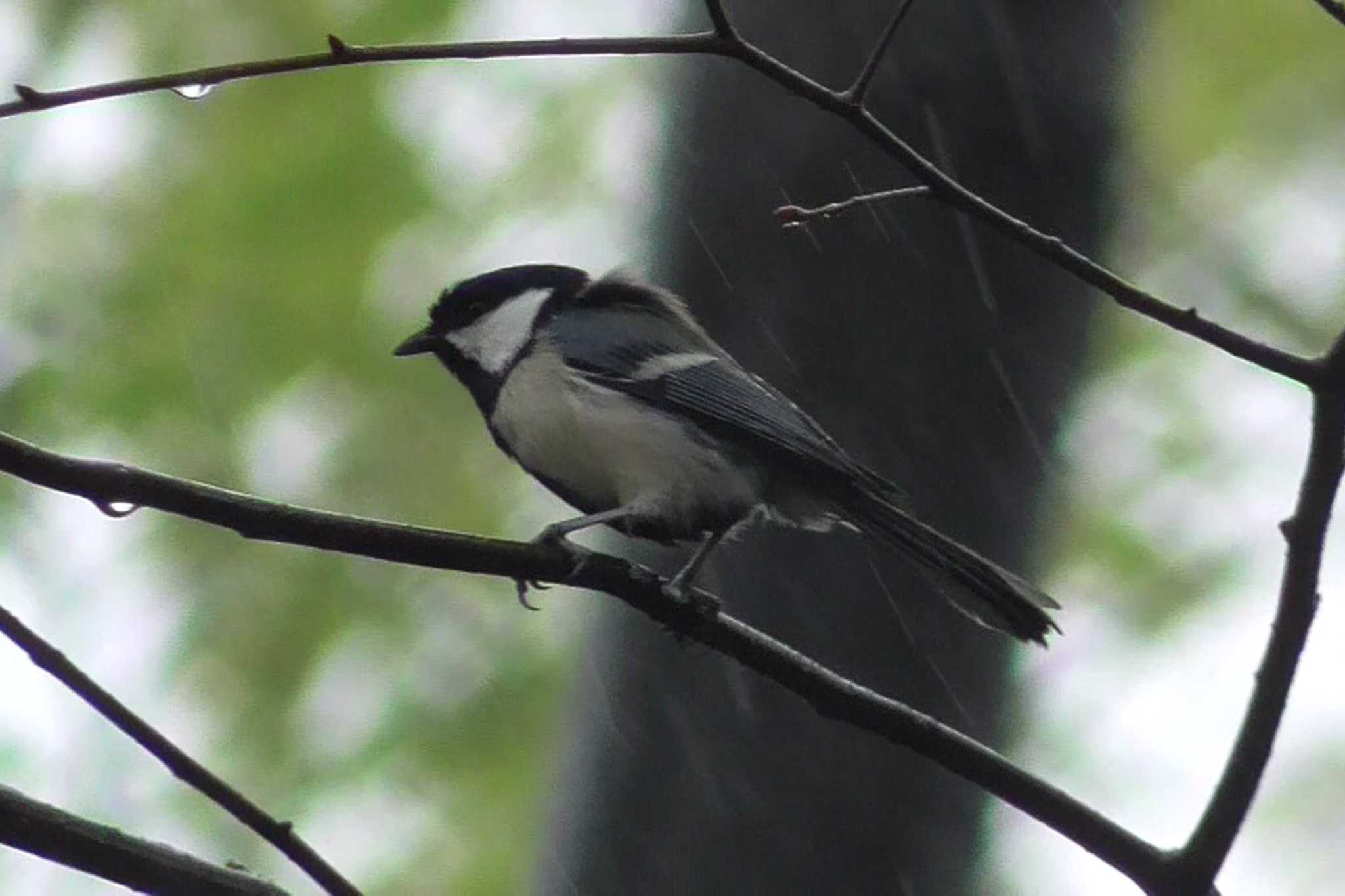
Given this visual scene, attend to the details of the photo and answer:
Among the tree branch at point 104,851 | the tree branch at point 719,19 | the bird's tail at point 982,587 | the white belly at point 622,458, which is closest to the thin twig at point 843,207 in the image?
the tree branch at point 719,19

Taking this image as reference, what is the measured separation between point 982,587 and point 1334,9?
1.06m

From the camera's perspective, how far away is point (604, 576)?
1.77 meters

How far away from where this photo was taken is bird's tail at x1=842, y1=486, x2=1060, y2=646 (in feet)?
7.79

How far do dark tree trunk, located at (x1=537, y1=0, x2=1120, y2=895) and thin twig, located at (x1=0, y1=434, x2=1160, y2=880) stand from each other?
71 centimetres

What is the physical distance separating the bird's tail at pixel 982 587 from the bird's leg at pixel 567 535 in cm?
49

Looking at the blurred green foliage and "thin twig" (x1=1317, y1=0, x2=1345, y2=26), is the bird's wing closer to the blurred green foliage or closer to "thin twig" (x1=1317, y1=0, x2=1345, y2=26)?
"thin twig" (x1=1317, y1=0, x2=1345, y2=26)

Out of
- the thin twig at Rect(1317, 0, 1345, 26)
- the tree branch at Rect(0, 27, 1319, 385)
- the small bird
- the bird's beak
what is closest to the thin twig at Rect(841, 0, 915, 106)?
the tree branch at Rect(0, 27, 1319, 385)

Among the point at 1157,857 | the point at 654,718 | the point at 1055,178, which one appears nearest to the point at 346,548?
the point at 1157,857

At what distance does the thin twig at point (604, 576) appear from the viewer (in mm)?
1479

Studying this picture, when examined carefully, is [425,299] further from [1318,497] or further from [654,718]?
[1318,497]

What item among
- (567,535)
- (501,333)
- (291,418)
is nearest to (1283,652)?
(567,535)

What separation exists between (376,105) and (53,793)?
228cm

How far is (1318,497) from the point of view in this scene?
1.57 metres

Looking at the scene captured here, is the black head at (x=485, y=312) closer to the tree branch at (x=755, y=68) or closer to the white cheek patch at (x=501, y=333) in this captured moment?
the white cheek patch at (x=501, y=333)
